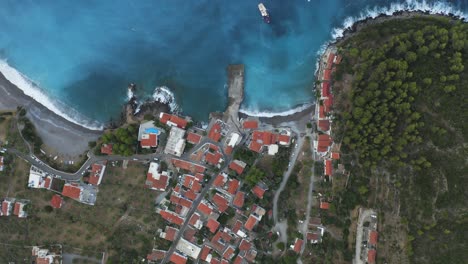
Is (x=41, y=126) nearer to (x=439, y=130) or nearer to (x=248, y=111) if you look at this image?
(x=248, y=111)

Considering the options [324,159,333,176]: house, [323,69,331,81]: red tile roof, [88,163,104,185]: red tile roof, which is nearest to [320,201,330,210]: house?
[324,159,333,176]: house

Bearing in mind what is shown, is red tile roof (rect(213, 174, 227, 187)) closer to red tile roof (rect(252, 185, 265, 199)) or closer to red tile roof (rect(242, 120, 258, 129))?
red tile roof (rect(252, 185, 265, 199))

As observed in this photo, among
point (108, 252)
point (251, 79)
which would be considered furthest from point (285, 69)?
point (108, 252)

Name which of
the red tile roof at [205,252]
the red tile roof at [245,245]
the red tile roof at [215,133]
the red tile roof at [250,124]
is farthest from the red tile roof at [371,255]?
the red tile roof at [215,133]

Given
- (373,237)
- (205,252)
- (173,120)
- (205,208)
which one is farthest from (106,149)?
(373,237)

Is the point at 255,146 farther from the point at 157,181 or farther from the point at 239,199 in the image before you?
the point at 157,181

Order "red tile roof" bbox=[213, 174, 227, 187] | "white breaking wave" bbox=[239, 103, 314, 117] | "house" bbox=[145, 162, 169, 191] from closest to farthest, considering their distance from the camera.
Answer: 1. "red tile roof" bbox=[213, 174, 227, 187]
2. "house" bbox=[145, 162, 169, 191]
3. "white breaking wave" bbox=[239, 103, 314, 117]
